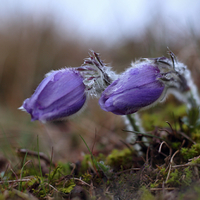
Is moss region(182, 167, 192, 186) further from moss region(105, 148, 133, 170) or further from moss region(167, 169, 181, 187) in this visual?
moss region(105, 148, 133, 170)

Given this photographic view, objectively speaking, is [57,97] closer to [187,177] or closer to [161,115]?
[187,177]

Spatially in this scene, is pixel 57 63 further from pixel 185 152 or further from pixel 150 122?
pixel 185 152

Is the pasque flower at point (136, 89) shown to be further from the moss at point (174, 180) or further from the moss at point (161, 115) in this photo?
the moss at point (161, 115)

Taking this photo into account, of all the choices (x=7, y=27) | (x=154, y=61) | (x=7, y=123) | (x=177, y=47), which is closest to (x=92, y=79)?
(x=154, y=61)

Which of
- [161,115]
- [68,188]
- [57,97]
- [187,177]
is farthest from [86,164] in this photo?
[161,115]

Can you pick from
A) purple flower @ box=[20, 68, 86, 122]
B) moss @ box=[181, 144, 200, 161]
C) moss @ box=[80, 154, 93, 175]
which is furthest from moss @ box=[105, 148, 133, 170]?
purple flower @ box=[20, 68, 86, 122]

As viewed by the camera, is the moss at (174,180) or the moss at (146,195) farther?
the moss at (174,180)

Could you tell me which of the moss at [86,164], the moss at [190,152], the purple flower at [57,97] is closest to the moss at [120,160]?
the moss at [86,164]

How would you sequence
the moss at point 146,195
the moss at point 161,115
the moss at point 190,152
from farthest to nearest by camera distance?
the moss at point 161,115
the moss at point 190,152
the moss at point 146,195
